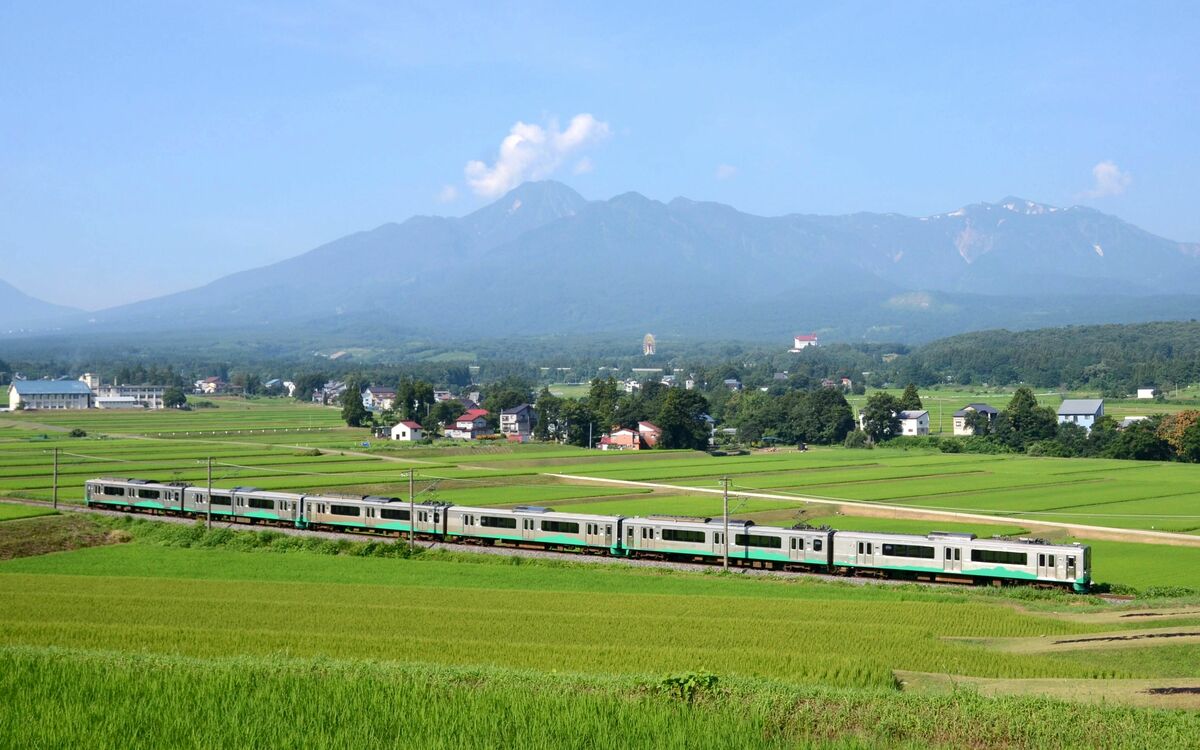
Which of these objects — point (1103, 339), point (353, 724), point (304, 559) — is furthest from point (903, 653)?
point (1103, 339)

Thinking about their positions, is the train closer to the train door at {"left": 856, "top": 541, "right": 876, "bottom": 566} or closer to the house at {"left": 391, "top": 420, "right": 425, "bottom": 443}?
the train door at {"left": 856, "top": 541, "right": 876, "bottom": 566}

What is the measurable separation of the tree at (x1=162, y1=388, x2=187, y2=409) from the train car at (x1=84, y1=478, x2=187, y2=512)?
79071 mm

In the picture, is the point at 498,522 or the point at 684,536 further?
the point at 498,522

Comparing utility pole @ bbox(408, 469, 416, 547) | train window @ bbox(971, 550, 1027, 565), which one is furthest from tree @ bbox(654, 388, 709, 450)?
train window @ bbox(971, 550, 1027, 565)

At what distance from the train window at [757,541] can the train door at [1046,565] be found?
271 inches

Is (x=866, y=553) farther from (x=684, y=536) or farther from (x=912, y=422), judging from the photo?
(x=912, y=422)

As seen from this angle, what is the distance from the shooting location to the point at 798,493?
51094 mm

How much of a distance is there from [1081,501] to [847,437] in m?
37.3

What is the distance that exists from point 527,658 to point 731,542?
14.6 meters

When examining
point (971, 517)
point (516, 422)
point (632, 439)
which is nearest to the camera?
point (971, 517)

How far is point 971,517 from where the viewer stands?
4200 centimetres

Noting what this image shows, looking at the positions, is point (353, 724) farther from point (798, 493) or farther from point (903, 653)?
point (798, 493)

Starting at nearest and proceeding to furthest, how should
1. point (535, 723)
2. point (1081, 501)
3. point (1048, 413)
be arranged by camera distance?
point (535, 723), point (1081, 501), point (1048, 413)

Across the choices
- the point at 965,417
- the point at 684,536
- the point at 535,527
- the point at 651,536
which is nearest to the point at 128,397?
the point at 965,417
